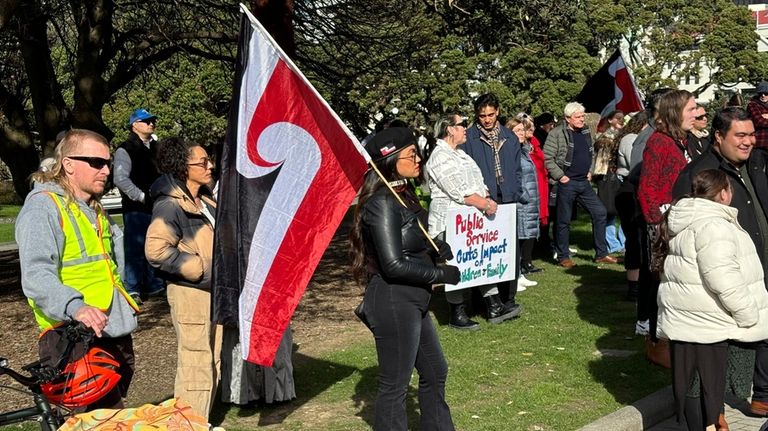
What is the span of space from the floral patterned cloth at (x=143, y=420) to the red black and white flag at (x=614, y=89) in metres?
10.2

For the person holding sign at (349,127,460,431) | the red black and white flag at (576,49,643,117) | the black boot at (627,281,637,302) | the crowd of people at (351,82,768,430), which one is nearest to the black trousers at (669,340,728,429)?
the crowd of people at (351,82,768,430)

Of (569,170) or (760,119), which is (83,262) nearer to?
(760,119)

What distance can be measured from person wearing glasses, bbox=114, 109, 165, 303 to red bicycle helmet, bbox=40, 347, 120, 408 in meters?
6.48

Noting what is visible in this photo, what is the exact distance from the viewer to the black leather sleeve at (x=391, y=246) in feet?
17.2

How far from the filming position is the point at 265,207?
5.12 metres

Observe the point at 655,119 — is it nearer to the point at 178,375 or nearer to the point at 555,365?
the point at 555,365

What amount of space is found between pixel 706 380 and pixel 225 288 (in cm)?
277

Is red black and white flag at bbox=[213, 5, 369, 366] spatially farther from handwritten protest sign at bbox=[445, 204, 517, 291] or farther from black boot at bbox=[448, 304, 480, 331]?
black boot at bbox=[448, 304, 480, 331]

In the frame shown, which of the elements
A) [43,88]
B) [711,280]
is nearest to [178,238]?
[711,280]

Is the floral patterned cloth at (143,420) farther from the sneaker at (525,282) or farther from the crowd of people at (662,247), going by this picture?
the sneaker at (525,282)

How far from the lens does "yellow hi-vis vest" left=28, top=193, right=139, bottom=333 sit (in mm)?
4746

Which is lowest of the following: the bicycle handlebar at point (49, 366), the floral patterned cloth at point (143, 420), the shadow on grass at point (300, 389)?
the shadow on grass at point (300, 389)

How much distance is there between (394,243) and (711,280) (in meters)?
1.81

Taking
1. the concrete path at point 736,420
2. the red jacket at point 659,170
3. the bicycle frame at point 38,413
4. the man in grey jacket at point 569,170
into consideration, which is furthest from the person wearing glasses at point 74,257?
the man in grey jacket at point 569,170
